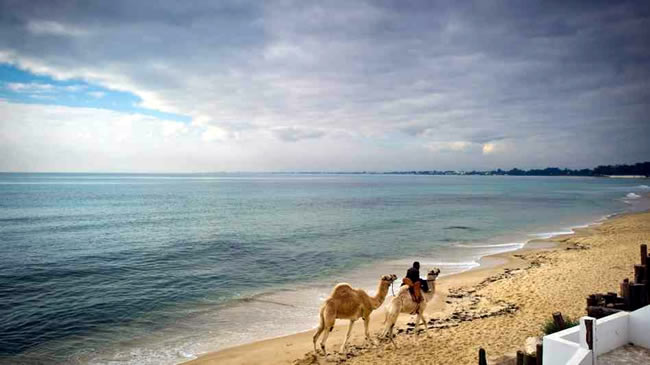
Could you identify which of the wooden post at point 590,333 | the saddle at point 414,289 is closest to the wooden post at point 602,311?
the wooden post at point 590,333

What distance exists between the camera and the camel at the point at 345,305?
445 inches

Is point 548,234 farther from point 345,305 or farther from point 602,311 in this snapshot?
point 602,311

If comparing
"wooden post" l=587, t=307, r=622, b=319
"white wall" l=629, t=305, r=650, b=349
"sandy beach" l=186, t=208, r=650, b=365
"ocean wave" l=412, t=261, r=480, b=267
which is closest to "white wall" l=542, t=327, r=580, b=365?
"white wall" l=629, t=305, r=650, b=349

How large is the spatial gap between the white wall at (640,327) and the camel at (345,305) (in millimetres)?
6266

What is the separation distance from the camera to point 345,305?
11.6 meters

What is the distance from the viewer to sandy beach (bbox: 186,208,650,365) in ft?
38.1

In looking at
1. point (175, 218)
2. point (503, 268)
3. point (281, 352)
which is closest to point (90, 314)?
point (281, 352)

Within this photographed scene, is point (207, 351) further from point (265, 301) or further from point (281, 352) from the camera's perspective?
point (265, 301)

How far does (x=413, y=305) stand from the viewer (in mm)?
12438

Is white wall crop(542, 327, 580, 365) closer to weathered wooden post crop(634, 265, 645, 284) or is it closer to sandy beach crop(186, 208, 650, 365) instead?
sandy beach crop(186, 208, 650, 365)

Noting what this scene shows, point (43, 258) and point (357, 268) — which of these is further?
point (43, 258)

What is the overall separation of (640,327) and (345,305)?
22.4 ft

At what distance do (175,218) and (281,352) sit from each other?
4675 centimetres

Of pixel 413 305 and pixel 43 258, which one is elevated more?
pixel 413 305
